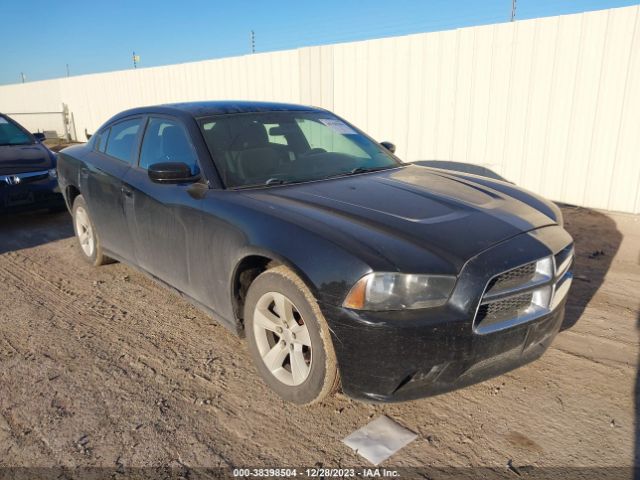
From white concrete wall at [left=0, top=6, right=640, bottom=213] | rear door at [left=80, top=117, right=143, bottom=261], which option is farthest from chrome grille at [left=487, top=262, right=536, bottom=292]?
white concrete wall at [left=0, top=6, right=640, bottom=213]

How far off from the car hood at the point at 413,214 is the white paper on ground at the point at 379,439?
2.91ft

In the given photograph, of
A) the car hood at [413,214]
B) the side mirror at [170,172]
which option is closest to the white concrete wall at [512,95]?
the car hood at [413,214]

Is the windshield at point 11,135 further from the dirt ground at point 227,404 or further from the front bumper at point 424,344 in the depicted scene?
the front bumper at point 424,344

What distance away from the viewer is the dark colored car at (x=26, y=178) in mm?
6590

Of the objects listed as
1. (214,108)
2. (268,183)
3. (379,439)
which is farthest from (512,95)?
(379,439)

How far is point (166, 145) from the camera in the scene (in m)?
3.78

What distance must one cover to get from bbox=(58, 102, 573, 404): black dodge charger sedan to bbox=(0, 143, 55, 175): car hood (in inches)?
141

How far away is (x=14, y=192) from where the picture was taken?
6605mm

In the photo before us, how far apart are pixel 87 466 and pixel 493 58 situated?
7532 millimetres

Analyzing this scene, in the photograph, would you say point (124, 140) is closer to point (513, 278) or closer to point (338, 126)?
point (338, 126)

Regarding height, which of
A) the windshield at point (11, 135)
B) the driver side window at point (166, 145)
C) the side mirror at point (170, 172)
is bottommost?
the windshield at point (11, 135)

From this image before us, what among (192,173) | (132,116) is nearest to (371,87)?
(132,116)

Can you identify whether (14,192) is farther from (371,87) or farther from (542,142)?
(542,142)

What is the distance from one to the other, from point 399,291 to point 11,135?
7745mm
